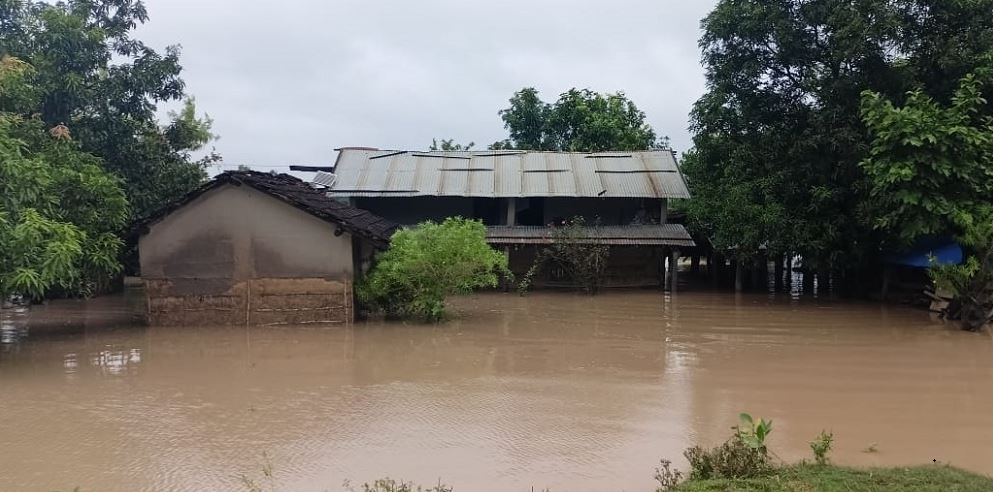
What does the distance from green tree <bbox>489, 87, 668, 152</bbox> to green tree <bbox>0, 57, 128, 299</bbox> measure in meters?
18.2

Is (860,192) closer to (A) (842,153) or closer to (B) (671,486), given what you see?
(A) (842,153)

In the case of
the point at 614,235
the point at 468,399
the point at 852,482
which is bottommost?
the point at 468,399

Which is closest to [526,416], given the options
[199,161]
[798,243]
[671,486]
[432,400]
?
[432,400]

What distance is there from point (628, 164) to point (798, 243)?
21.8 ft

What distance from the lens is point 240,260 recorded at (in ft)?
46.2

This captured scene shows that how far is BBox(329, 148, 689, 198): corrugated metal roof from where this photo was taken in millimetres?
20547

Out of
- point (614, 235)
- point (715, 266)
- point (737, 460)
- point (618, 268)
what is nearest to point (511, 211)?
point (614, 235)

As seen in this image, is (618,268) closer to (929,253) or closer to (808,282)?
(808,282)

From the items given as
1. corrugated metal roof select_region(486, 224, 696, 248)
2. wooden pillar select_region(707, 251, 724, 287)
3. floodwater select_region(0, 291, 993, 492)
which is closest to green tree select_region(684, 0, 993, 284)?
corrugated metal roof select_region(486, 224, 696, 248)

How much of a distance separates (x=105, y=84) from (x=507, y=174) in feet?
35.9

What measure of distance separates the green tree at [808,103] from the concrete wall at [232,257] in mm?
10306

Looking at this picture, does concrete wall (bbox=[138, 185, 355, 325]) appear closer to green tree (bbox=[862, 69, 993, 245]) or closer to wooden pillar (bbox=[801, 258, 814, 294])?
green tree (bbox=[862, 69, 993, 245])

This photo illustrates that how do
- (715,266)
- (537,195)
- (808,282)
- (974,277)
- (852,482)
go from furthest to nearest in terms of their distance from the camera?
(715,266)
(808,282)
(537,195)
(974,277)
(852,482)

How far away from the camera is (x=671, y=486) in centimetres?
512
